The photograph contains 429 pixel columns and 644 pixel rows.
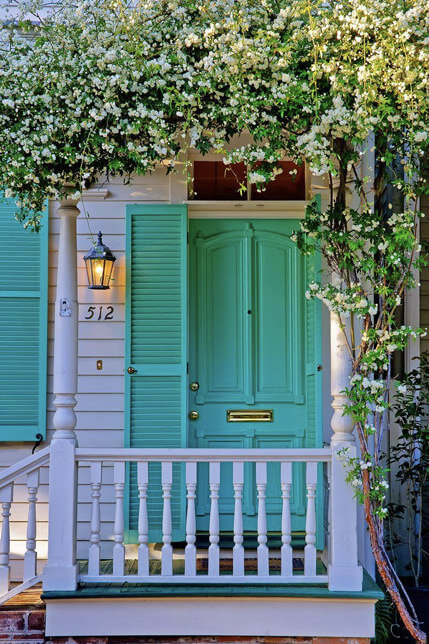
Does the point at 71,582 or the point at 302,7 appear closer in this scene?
the point at 302,7

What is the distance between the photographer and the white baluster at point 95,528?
3.68 m

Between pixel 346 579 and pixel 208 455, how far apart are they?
3.04 feet

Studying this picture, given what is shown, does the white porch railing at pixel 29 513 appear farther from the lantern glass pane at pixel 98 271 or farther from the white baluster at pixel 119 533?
the lantern glass pane at pixel 98 271

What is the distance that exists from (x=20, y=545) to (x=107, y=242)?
211 cm

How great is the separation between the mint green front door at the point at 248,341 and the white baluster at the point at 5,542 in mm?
1378

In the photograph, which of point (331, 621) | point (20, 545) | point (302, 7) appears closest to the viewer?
point (302, 7)

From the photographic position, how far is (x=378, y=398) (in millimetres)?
3447

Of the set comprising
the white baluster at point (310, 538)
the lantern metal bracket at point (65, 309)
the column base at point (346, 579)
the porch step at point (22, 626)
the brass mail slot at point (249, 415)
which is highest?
the lantern metal bracket at point (65, 309)

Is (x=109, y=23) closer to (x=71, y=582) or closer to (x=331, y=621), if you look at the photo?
(x=71, y=582)

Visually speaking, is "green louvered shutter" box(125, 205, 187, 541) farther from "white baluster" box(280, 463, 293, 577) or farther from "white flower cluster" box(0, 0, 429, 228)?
"white flower cluster" box(0, 0, 429, 228)

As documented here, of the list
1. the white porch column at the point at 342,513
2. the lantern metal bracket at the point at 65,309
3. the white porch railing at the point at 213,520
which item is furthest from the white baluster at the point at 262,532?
the lantern metal bracket at the point at 65,309

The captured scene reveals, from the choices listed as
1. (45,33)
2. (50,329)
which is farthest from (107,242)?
(45,33)

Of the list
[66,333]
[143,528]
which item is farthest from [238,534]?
[66,333]

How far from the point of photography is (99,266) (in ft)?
15.3
